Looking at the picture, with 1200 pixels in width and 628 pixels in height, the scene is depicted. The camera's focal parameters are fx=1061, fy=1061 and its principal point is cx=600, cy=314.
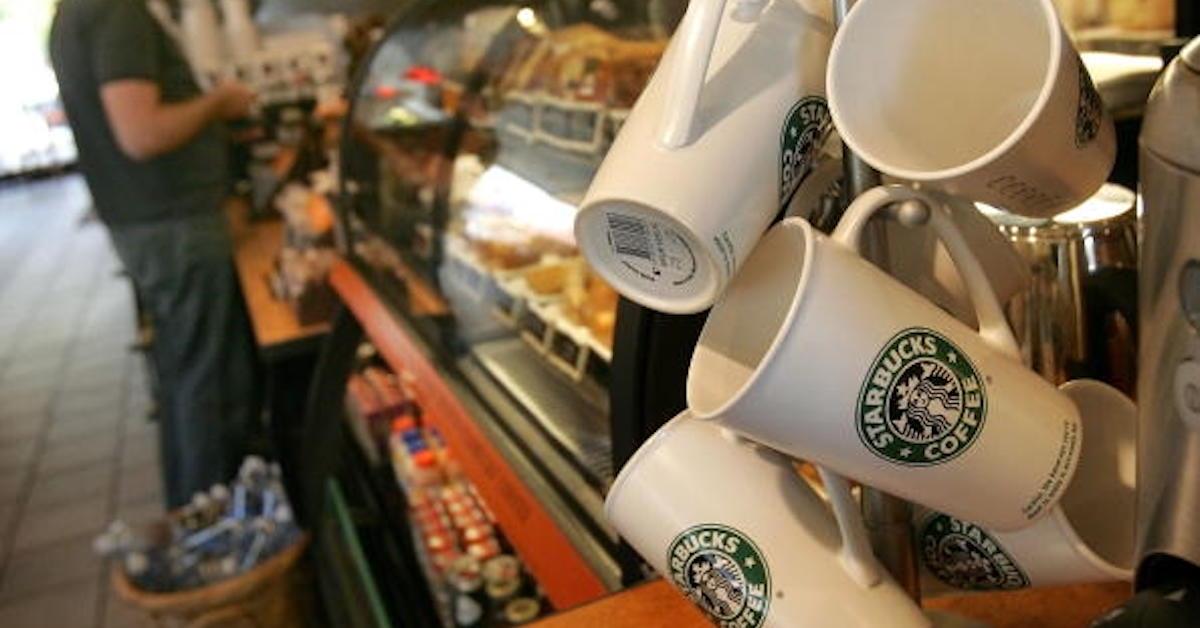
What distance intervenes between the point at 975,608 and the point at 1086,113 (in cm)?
36

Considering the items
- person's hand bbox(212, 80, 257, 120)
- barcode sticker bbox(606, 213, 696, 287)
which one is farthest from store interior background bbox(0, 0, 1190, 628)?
person's hand bbox(212, 80, 257, 120)

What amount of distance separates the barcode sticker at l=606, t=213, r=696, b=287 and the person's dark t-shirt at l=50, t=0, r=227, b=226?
2475mm

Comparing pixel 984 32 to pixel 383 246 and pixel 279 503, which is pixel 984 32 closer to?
pixel 383 246

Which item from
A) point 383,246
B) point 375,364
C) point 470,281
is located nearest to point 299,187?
point 375,364

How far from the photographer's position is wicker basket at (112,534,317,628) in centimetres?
212

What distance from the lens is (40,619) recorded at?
288 centimetres

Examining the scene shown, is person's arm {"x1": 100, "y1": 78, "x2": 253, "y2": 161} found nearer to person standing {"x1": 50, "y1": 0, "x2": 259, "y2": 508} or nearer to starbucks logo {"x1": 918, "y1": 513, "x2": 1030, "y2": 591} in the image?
person standing {"x1": 50, "y1": 0, "x2": 259, "y2": 508}

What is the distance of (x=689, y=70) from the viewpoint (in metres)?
0.49

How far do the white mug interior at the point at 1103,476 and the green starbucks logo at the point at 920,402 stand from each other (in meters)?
0.14

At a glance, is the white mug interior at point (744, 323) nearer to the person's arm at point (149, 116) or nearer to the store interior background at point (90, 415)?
the store interior background at point (90, 415)

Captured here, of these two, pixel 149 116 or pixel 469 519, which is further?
pixel 149 116

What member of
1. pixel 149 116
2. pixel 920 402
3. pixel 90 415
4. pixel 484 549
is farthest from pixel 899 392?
pixel 90 415

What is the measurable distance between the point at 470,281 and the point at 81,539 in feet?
6.99

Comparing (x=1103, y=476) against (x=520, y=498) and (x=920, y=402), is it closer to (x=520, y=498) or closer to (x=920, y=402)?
(x=920, y=402)
